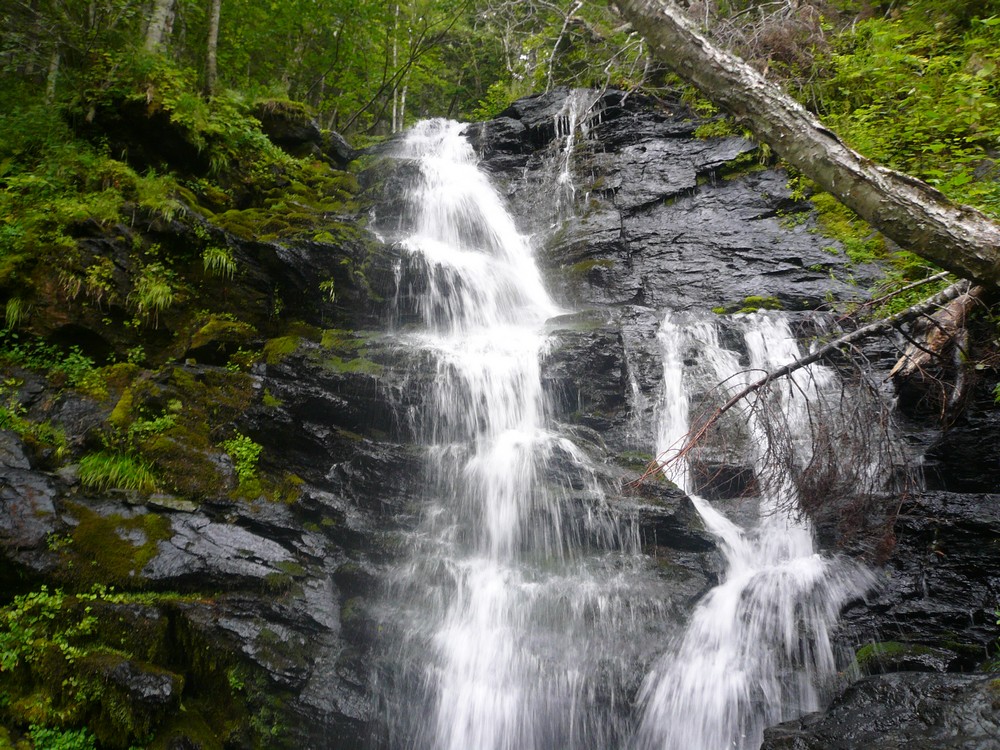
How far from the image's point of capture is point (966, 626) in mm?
4199

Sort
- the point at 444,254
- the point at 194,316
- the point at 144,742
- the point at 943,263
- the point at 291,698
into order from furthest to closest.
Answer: the point at 444,254, the point at 194,316, the point at 291,698, the point at 144,742, the point at 943,263

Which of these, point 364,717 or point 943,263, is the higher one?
point 943,263

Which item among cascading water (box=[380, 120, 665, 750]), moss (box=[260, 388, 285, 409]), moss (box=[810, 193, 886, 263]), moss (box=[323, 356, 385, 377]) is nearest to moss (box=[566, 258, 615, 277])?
cascading water (box=[380, 120, 665, 750])

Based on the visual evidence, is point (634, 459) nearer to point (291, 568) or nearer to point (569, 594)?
point (569, 594)

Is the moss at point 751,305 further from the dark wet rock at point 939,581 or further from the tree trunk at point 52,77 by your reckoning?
the tree trunk at point 52,77

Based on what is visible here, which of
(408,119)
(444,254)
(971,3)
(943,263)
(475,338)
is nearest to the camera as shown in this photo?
(943,263)

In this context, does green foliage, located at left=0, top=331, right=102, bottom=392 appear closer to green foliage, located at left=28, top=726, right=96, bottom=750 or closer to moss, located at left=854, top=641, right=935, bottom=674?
green foliage, located at left=28, top=726, right=96, bottom=750

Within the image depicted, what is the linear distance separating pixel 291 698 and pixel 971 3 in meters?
13.6

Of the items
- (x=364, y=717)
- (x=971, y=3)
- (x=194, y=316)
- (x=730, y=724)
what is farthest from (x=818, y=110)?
(x=364, y=717)

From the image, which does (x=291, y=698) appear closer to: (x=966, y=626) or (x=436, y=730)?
(x=436, y=730)

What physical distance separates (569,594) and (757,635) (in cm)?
168

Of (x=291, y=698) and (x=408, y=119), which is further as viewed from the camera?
(x=408, y=119)

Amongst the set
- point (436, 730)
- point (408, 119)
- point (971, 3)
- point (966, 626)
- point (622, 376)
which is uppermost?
point (408, 119)

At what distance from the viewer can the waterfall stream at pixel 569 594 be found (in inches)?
178
